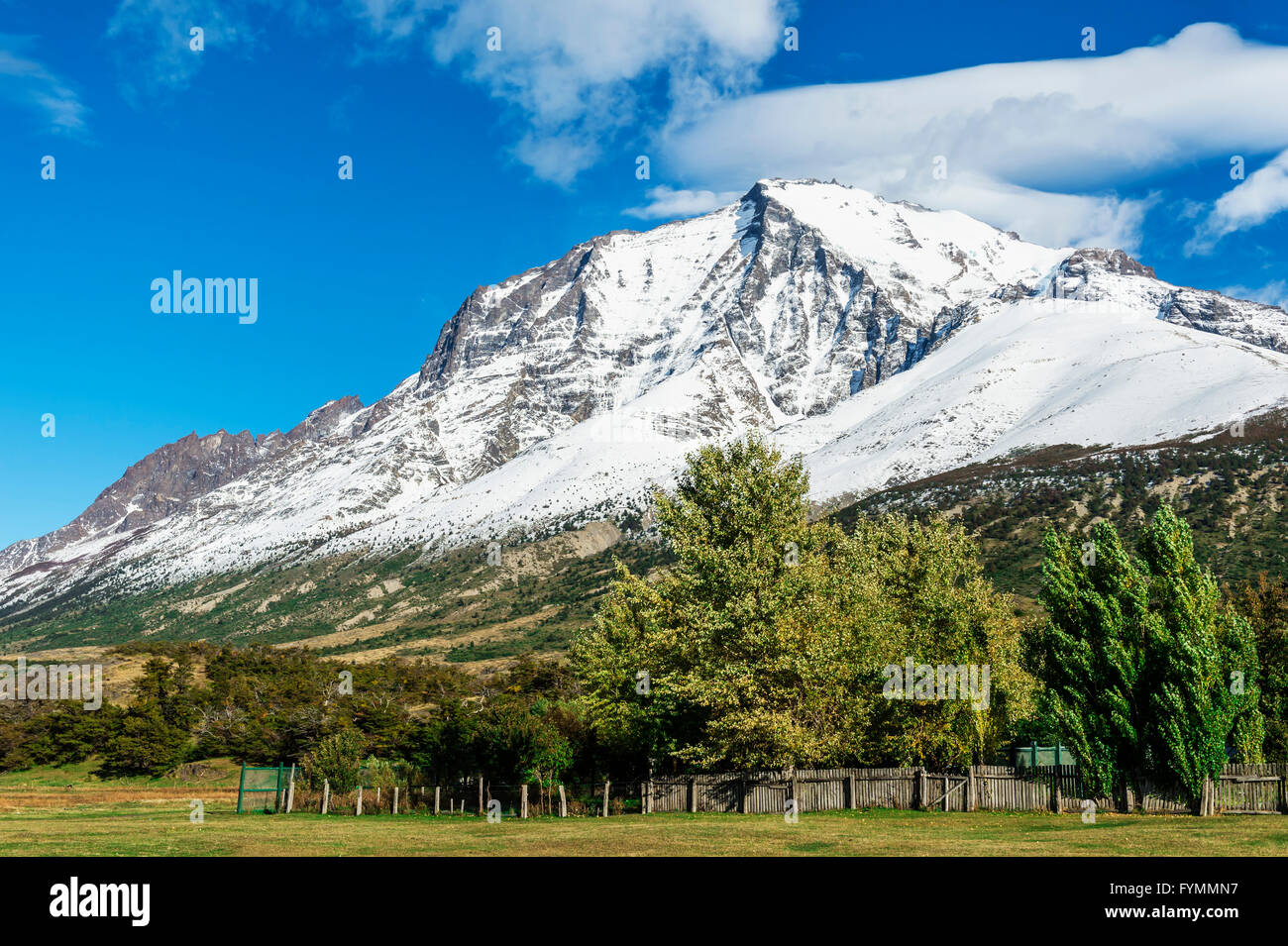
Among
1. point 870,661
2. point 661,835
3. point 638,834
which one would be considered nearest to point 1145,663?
point 870,661

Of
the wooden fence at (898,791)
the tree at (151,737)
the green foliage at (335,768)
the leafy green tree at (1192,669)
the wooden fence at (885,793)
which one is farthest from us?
the tree at (151,737)

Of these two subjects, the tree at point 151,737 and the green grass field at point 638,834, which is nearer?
the green grass field at point 638,834

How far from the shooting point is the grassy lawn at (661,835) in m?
23.3

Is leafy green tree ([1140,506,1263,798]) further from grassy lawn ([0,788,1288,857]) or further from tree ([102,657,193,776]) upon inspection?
tree ([102,657,193,776])

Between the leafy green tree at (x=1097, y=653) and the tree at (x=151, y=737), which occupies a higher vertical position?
the leafy green tree at (x=1097, y=653)

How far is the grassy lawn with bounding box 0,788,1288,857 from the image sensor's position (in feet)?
Result: 76.4

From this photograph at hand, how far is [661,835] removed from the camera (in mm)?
28469

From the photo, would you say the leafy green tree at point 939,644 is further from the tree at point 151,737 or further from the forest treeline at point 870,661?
the tree at point 151,737

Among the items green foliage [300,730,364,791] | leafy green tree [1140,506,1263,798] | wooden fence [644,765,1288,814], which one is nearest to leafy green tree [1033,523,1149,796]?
leafy green tree [1140,506,1263,798]

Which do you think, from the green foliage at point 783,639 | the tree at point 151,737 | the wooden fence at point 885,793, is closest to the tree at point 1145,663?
the wooden fence at point 885,793

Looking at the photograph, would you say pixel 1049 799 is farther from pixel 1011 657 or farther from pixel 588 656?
pixel 588 656

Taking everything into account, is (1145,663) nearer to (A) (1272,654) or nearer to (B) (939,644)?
(B) (939,644)
